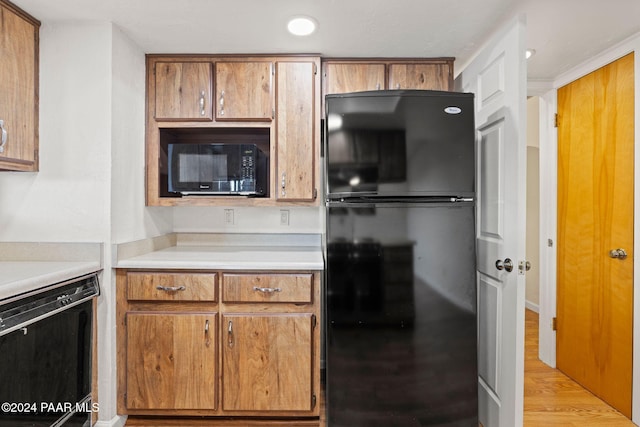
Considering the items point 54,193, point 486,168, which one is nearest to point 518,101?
point 486,168

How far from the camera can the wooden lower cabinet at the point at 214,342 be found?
5.99 feet

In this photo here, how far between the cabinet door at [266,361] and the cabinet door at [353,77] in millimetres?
1366

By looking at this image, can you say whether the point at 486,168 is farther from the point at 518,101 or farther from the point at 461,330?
the point at 461,330

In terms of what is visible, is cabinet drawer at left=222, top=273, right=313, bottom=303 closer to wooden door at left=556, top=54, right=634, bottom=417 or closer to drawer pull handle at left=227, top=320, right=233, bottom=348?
drawer pull handle at left=227, top=320, right=233, bottom=348

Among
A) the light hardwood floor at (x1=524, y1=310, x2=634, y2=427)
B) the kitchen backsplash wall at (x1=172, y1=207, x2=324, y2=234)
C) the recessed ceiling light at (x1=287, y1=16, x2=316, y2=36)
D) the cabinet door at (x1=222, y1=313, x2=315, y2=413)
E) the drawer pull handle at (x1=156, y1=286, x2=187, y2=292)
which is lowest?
the light hardwood floor at (x1=524, y1=310, x2=634, y2=427)

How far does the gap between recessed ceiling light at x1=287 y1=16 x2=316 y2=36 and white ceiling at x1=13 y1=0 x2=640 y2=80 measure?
4 centimetres

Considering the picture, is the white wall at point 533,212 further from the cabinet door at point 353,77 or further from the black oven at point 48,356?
the black oven at point 48,356

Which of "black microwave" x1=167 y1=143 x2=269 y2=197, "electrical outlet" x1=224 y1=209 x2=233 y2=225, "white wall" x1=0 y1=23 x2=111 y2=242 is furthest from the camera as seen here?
"electrical outlet" x1=224 y1=209 x2=233 y2=225

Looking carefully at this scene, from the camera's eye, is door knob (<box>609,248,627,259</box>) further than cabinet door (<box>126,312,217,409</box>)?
Yes

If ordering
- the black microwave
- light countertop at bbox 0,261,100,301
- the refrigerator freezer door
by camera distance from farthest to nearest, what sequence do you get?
the black microwave, the refrigerator freezer door, light countertop at bbox 0,261,100,301

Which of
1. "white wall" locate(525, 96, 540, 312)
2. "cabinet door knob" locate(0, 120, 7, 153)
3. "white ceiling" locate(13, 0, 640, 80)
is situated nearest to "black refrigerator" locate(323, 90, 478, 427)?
"white ceiling" locate(13, 0, 640, 80)

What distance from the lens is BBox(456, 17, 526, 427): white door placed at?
1563 millimetres

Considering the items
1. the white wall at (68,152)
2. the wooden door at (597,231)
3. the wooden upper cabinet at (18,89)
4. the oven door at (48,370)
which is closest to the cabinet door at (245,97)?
the white wall at (68,152)

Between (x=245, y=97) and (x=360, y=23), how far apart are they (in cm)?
78
